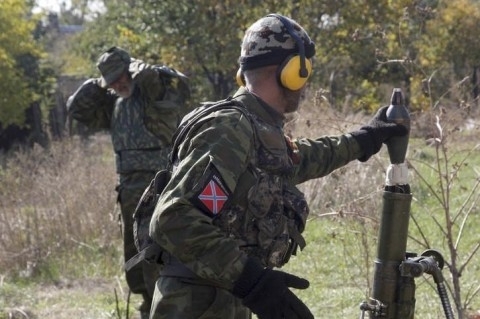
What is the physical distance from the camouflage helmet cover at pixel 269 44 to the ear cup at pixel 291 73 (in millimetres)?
29

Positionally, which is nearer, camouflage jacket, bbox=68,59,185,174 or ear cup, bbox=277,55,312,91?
ear cup, bbox=277,55,312,91

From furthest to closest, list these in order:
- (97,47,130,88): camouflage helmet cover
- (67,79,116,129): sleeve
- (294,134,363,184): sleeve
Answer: (67,79,116,129): sleeve → (97,47,130,88): camouflage helmet cover → (294,134,363,184): sleeve

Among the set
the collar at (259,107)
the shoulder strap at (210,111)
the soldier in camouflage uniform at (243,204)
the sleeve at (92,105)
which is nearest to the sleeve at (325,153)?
the soldier in camouflage uniform at (243,204)

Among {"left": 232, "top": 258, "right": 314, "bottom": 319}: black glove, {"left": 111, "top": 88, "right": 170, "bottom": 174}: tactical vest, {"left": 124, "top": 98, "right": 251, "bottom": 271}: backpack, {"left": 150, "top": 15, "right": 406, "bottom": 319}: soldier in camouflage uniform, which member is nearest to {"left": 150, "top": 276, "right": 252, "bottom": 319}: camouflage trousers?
{"left": 150, "top": 15, "right": 406, "bottom": 319}: soldier in camouflage uniform

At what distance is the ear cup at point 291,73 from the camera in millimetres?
3119

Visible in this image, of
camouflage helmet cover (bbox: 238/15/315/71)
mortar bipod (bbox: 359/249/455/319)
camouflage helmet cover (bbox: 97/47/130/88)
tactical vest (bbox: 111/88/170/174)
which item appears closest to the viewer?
mortar bipod (bbox: 359/249/455/319)

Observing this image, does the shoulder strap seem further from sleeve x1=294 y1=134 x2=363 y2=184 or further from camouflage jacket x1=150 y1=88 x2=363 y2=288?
sleeve x1=294 y1=134 x2=363 y2=184

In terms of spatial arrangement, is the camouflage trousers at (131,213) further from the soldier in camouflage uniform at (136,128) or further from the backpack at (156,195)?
the backpack at (156,195)

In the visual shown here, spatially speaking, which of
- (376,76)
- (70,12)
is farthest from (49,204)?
(70,12)

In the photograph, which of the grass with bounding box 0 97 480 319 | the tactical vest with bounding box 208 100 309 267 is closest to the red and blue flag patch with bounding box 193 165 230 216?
the tactical vest with bounding box 208 100 309 267

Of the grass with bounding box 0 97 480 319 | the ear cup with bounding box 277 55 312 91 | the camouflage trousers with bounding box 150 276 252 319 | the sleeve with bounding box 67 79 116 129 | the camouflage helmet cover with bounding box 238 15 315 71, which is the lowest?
the grass with bounding box 0 97 480 319

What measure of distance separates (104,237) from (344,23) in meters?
9.81

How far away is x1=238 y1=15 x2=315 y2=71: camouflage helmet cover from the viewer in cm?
315

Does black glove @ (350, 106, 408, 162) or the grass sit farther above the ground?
black glove @ (350, 106, 408, 162)
